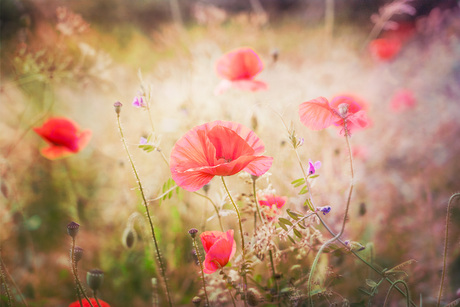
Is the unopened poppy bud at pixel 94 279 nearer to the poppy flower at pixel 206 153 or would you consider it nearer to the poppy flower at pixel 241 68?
the poppy flower at pixel 206 153

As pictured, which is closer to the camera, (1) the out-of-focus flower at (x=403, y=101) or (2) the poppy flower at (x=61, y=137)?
(2) the poppy flower at (x=61, y=137)

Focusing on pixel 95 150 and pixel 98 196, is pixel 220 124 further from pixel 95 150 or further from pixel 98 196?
pixel 95 150

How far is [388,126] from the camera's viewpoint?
1.31m

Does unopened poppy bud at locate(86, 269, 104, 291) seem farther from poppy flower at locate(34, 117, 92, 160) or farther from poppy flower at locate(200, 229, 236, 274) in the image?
poppy flower at locate(34, 117, 92, 160)

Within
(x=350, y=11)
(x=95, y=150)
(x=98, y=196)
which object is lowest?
(x=98, y=196)

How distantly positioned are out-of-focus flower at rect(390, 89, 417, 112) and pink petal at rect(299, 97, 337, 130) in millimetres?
864

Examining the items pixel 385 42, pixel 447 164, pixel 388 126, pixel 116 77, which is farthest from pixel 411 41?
pixel 116 77

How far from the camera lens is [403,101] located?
1227 mm

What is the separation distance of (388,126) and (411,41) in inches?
23.2

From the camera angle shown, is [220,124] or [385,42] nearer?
[220,124]

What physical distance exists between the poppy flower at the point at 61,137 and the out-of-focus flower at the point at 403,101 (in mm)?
968

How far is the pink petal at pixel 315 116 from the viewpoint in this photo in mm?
483

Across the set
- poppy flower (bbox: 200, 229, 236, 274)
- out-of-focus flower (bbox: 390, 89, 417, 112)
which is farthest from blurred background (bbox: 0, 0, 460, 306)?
poppy flower (bbox: 200, 229, 236, 274)

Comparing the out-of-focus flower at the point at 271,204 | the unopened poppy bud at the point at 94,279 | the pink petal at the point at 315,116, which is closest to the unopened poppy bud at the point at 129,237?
the unopened poppy bud at the point at 94,279
